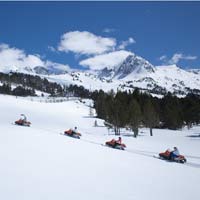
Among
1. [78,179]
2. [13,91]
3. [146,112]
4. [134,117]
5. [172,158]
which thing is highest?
[13,91]

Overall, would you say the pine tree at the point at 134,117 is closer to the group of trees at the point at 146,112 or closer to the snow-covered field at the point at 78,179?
the group of trees at the point at 146,112

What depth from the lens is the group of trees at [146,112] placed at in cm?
6419

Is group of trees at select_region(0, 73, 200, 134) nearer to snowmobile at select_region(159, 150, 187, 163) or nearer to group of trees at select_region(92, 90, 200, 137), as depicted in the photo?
group of trees at select_region(92, 90, 200, 137)

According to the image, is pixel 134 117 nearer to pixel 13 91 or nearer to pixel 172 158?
pixel 172 158

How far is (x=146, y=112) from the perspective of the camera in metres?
72.2

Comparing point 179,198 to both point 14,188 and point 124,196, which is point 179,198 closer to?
point 124,196

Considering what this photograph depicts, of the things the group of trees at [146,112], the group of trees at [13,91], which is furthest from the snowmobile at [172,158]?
the group of trees at [13,91]

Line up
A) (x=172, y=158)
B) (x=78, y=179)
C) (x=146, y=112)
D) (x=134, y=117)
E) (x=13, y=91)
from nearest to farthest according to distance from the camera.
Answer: (x=78, y=179)
(x=172, y=158)
(x=134, y=117)
(x=146, y=112)
(x=13, y=91)

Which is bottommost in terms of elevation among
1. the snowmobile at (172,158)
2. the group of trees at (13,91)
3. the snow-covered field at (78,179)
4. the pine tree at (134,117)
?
the snowmobile at (172,158)

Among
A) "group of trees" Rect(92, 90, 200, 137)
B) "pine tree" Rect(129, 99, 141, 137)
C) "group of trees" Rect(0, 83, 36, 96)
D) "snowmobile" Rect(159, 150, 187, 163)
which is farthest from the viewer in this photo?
"group of trees" Rect(0, 83, 36, 96)

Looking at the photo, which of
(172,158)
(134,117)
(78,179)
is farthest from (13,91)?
(78,179)

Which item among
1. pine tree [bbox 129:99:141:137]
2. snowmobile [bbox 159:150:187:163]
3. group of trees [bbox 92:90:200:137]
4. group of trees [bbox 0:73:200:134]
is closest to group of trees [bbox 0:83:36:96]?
group of trees [bbox 0:73:200:134]

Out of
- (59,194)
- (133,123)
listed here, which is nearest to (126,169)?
(59,194)

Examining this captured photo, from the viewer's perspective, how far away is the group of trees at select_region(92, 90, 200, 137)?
64.2m
